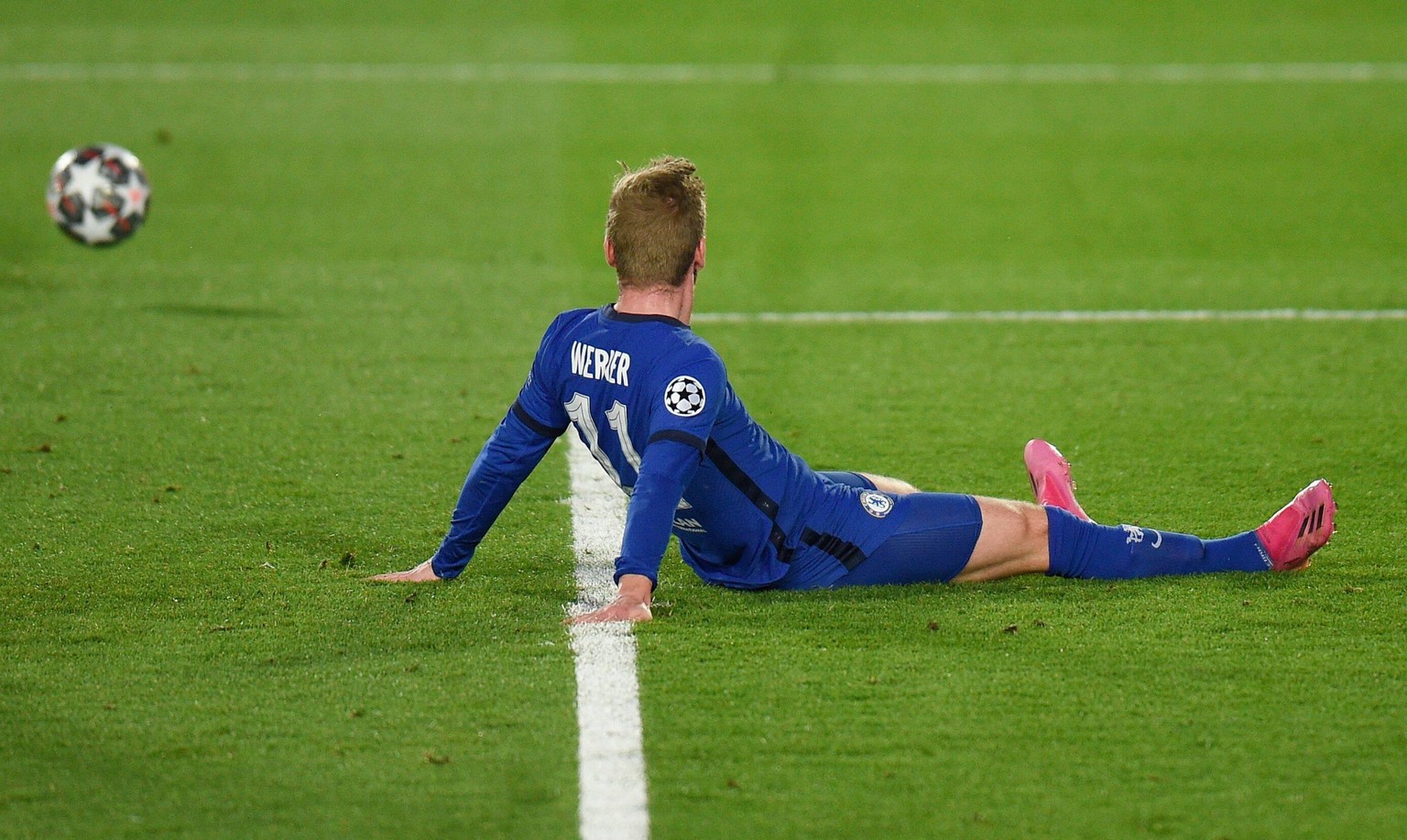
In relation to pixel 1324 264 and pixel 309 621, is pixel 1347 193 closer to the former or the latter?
pixel 1324 264

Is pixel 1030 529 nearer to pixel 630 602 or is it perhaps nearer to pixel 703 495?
pixel 703 495

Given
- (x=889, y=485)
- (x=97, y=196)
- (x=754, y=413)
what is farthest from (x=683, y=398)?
(x=97, y=196)

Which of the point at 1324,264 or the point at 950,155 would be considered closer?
the point at 1324,264

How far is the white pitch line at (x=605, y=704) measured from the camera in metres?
3.24

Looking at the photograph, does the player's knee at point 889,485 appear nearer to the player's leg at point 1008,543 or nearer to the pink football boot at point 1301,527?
the player's leg at point 1008,543

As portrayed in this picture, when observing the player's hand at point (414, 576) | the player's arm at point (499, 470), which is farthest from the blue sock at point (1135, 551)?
the player's hand at point (414, 576)

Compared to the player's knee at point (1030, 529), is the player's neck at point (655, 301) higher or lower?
higher

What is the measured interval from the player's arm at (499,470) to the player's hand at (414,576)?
0.52 ft

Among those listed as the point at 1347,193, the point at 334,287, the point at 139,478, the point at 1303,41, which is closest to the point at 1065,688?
the point at 139,478

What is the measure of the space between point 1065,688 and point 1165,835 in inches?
→ 26.6

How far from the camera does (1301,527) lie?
14.6ft

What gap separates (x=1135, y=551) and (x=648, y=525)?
4.68 ft

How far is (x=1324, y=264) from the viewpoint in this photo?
29.0 feet

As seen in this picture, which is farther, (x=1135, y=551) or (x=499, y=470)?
(x=1135, y=551)
